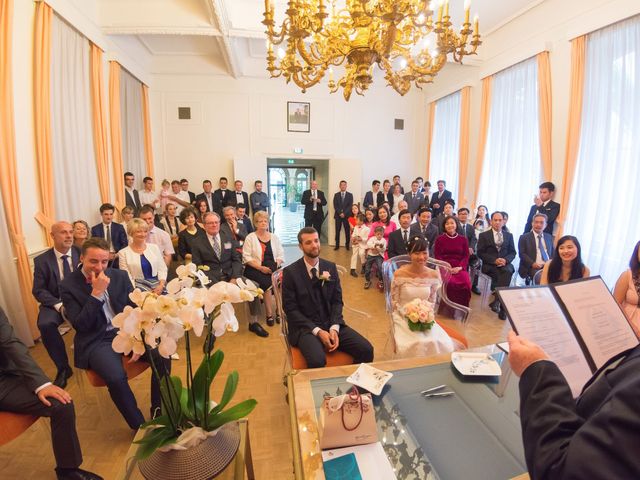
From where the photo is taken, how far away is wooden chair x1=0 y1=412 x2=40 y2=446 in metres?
1.62

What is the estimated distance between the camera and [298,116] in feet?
26.3

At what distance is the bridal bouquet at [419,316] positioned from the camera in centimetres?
236

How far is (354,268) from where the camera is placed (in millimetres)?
5746

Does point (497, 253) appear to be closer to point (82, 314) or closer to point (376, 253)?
point (376, 253)

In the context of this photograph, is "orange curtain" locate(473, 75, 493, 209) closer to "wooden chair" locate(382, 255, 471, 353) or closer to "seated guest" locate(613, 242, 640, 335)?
"wooden chair" locate(382, 255, 471, 353)

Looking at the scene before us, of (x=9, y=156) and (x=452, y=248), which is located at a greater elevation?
(x=9, y=156)

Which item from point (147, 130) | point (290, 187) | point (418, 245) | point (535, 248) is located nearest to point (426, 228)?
point (535, 248)

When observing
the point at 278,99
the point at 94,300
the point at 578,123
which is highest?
the point at 278,99

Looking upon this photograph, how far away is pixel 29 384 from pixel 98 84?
4752 mm

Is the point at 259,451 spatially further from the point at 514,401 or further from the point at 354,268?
the point at 354,268

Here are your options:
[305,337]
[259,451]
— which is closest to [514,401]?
[305,337]

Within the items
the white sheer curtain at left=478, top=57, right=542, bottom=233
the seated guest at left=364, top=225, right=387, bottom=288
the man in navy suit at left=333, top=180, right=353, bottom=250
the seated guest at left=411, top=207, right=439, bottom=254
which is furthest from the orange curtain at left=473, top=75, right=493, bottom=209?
the man in navy suit at left=333, top=180, right=353, bottom=250

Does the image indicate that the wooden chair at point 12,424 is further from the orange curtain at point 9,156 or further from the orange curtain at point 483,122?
the orange curtain at point 483,122

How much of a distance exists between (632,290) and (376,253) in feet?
10.2
